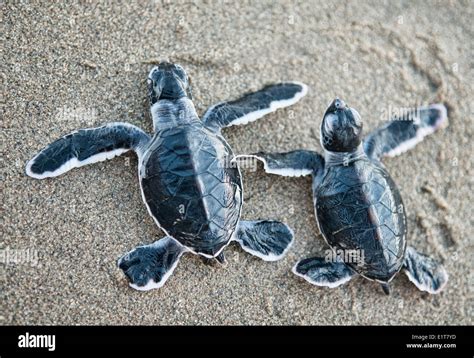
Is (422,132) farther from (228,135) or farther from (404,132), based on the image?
(228,135)

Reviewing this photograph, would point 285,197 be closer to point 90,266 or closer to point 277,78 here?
point 277,78

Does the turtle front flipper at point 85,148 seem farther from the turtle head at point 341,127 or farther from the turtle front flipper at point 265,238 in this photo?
the turtle head at point 341,127

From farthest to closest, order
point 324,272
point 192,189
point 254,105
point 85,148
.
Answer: point 254,105, point 324,272, point 85,148, point 192,189

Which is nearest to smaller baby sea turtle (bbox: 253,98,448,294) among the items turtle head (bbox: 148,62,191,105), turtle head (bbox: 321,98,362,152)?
turtle head (bbox: 321,98,362,152)

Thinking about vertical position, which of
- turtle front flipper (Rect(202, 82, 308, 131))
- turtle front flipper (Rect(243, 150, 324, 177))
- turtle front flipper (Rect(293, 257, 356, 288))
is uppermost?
turtle front flipper (Rect(202, 82, 308, 131))

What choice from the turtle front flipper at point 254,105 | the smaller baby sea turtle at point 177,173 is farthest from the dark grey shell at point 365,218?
the turtle front flipper at point 254,105

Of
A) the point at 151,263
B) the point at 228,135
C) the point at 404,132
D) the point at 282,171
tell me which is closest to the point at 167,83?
the point at 228,135

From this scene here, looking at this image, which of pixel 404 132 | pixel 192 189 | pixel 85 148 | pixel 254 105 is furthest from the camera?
pixel 404 132

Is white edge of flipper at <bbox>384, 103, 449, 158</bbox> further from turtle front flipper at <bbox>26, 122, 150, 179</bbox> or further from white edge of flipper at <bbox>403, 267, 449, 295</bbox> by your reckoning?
turtle front flipper at <bbox>26, 122, 150, 179</bbox>
